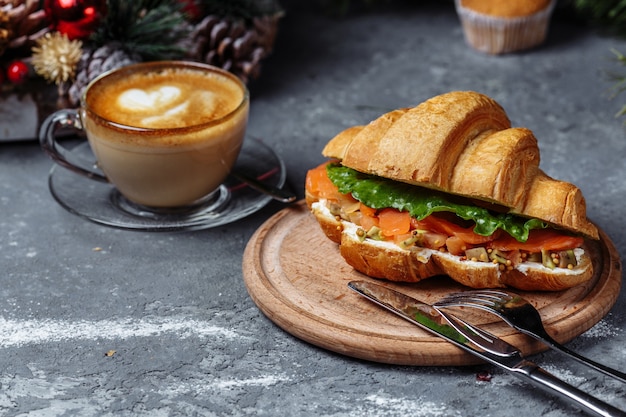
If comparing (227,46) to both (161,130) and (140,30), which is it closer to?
(140,30)

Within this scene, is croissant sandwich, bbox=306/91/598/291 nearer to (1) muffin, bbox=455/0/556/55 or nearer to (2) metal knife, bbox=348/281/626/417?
(2) metal knife, bbox=348/281/626/417

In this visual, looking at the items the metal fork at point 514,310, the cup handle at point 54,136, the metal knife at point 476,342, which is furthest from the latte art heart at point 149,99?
the metal fork at point 514,310

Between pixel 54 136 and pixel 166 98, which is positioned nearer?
pixel 166 98

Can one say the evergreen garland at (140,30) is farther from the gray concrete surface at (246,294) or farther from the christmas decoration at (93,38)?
the gray concrete surface at (246,294)

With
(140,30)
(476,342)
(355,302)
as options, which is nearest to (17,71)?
(140,30)

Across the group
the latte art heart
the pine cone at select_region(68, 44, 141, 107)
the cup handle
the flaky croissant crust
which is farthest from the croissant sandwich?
the pine cone at select_region(68, 44, 141, 107)

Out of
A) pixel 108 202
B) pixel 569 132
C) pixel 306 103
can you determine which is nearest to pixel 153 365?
pixel 108 202

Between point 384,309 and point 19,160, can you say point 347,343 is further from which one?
point 19,160
